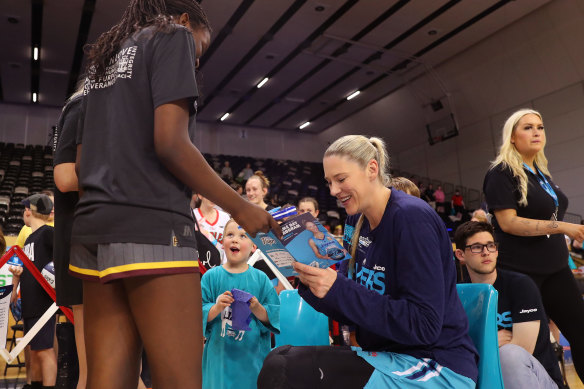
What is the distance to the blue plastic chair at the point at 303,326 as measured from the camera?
7.19 ft

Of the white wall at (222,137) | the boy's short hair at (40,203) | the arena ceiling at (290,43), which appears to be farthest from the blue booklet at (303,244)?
the white wall at (222,137)

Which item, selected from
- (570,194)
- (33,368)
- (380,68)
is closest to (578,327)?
(33,368)

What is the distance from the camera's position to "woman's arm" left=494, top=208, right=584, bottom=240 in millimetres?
2342

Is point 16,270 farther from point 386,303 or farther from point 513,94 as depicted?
point 513,94

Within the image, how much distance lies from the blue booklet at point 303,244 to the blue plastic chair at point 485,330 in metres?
0.52

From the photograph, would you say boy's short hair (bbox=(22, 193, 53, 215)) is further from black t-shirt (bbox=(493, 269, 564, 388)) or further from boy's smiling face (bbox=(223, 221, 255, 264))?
black t-shirt (bbox=(493, 269, 564, 388))

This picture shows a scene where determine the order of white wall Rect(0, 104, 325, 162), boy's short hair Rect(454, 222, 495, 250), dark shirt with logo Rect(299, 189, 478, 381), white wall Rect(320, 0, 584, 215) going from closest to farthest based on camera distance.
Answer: dark shirt with logo Rect(299, 189, 478, 381) < boy's short hair Rect(454, 222, 495, 250) < white wall Rect(320, 0, 584, 215) < white wall Rect(0, 104, 325, 162)

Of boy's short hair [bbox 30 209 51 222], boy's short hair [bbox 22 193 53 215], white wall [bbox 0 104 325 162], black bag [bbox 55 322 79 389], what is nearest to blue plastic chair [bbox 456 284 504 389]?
black bag [bbox 55 322 79 389]

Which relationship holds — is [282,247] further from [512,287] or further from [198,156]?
[512,287]

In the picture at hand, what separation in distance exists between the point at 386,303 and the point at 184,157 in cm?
66

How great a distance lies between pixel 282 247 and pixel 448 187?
16819 mm

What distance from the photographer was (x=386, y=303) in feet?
4.43

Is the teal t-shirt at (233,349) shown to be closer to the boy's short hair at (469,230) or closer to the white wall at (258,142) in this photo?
the boy's short hair at (469,230)

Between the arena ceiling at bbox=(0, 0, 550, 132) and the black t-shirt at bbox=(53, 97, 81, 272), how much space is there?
35.3ft
